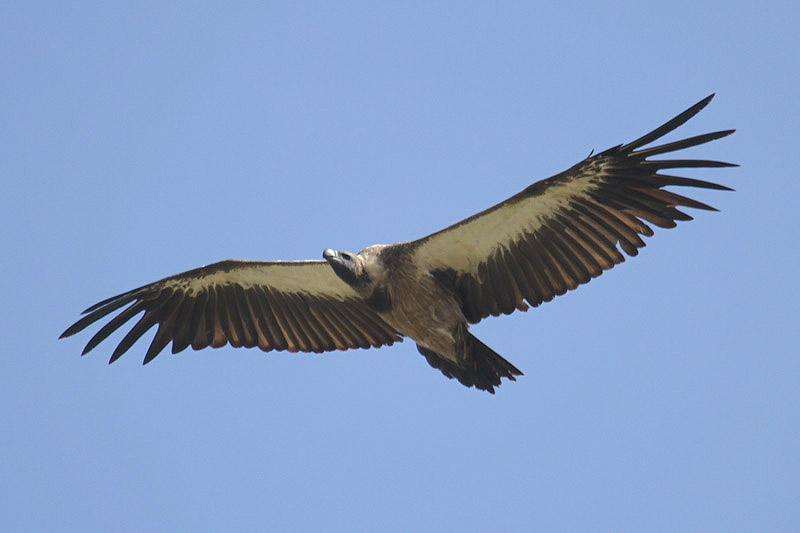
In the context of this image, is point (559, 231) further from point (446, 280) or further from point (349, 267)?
point (349, 267)

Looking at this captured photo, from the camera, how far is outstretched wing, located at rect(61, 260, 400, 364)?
472 inches

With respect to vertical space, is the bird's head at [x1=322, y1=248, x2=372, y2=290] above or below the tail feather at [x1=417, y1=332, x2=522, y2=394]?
above

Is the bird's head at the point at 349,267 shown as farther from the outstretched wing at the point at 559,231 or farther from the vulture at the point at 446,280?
the outstretched wing at the point at 559,231

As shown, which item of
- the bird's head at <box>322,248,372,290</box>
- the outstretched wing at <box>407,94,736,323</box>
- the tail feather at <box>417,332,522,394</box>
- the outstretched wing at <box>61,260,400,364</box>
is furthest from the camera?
the outstretched wing at <box>61,260,400,364</box>

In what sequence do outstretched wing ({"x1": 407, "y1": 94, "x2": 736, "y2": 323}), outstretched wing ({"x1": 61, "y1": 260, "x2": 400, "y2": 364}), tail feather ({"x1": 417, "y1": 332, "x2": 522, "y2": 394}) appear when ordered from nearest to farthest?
outstretched wing ({"x1": 407, "y1": 94, "x2": 736, "y2": 323}) < tail feather ({"x1": 417, "y1": 332, "x2": 522, "y2": 394}) < outstretched wing ({"x1": 61, "y1": 260, "x2": 400, "y2": 364})

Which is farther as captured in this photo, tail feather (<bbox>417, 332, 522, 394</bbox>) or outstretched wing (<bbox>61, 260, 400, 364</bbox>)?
outstretched wing (<bbox>61, 260, 400, 364</bbox>)

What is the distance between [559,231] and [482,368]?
153cm

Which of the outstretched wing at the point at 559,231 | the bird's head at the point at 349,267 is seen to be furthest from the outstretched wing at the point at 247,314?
the outstretched wing at the point at 559,231

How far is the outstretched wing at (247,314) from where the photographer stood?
12.0 metres

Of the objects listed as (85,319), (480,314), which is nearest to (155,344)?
(85,319)

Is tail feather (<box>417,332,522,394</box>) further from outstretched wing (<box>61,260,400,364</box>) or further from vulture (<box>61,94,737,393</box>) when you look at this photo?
outstretched wing (<box>61,260,400,364</box>)

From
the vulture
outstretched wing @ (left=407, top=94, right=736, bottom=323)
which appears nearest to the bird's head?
the vulture

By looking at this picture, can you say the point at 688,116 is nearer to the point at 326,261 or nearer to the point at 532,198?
the point at 532,198

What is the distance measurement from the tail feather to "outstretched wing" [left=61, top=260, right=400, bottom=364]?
1.36 meters
